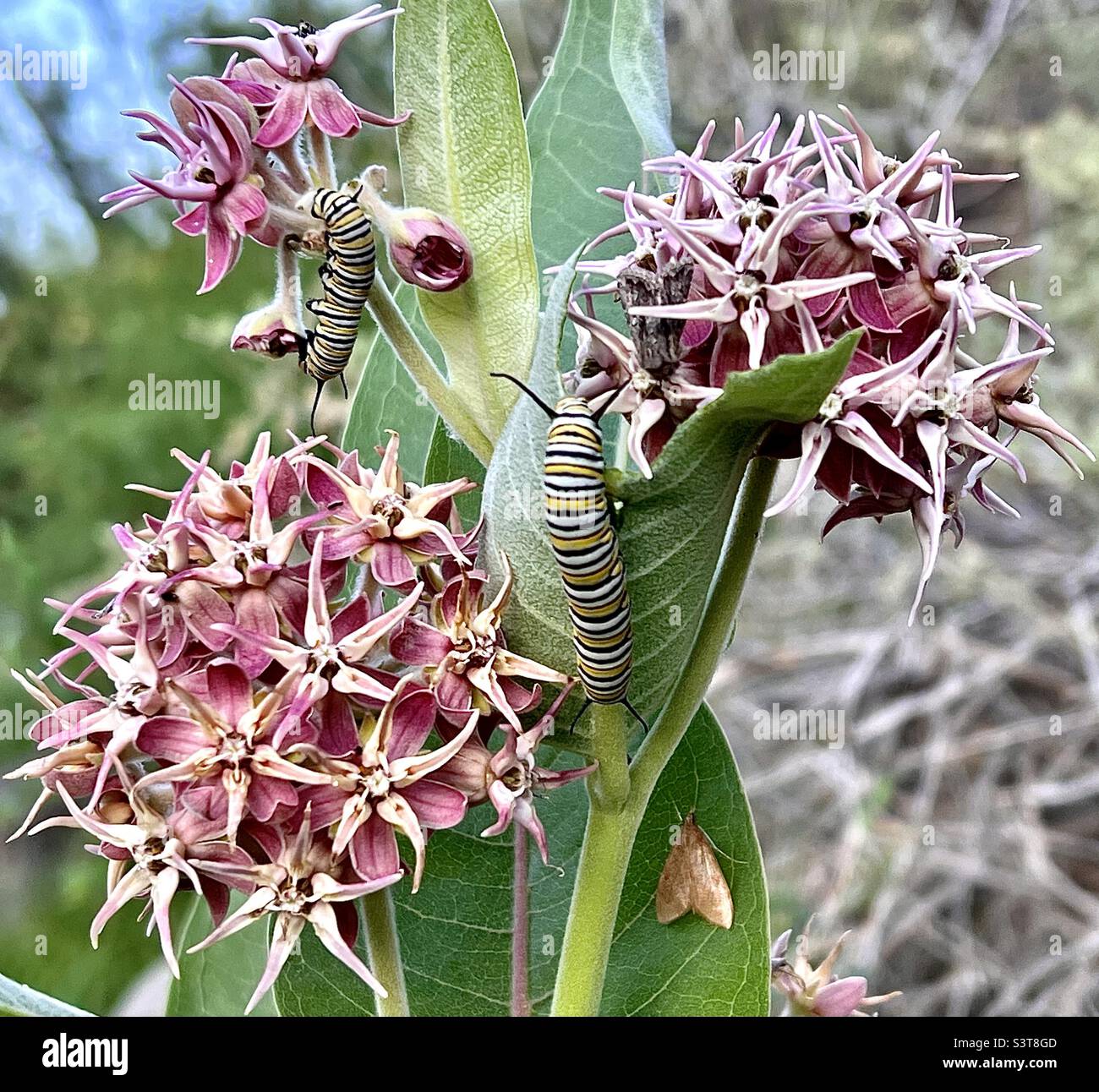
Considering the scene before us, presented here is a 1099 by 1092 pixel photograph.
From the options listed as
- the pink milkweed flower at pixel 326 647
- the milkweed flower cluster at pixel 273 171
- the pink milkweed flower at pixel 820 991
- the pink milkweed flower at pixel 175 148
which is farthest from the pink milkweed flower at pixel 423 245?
the pink milkweed flower at pixel 820 991

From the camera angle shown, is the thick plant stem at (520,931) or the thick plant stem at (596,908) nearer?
the thick plant stem at (596,908)

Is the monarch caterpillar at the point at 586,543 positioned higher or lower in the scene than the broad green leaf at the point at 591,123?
lower

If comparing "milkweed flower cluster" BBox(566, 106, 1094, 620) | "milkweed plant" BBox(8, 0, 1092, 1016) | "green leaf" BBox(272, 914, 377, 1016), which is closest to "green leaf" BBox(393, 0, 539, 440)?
"milkweed plant" BBox(8, 0, 1092, 1016)

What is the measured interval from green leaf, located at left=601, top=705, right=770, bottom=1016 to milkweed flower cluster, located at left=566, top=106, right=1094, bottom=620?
30 centimetres

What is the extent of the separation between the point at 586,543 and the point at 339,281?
0.27m

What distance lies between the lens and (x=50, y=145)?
81.6 inches

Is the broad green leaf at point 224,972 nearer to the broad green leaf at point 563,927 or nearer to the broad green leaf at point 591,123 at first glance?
the broad green leaf at point 563,927

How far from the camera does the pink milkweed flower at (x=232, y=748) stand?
66 cm

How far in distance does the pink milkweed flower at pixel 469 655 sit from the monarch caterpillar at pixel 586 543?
0.14 feet

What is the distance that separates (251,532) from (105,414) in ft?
5.53

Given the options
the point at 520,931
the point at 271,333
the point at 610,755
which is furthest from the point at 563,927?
the point at 271,333

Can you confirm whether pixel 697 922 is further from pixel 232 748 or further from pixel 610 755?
pixel 232 748

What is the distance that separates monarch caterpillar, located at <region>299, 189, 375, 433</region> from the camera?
77 centimetres

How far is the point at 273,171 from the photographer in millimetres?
798
